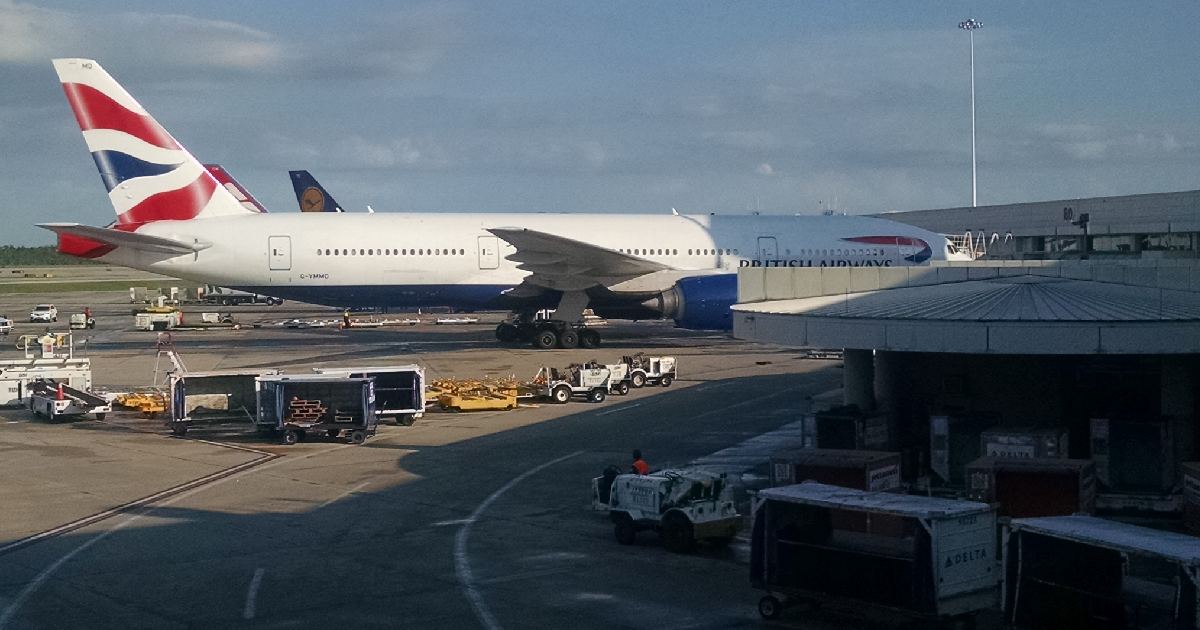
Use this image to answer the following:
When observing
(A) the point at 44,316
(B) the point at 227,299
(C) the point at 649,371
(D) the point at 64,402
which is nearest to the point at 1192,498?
(C) the point at 649,371

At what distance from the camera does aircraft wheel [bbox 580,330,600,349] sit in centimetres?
4997

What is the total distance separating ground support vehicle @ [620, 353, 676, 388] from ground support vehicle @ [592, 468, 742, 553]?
66.6ft

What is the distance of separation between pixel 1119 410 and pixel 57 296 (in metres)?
110

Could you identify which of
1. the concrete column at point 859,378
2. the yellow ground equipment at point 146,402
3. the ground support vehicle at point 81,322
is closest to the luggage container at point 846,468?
the concrete column at point 859,378

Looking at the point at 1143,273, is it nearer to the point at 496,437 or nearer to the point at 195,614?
the point at 496,437

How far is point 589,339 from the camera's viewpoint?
164ft

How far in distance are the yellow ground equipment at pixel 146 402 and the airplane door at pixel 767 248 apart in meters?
24.9

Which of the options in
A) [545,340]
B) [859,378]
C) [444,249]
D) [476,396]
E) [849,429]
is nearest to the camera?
[849,429]

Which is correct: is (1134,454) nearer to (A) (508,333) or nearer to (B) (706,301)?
(B) (706,301)

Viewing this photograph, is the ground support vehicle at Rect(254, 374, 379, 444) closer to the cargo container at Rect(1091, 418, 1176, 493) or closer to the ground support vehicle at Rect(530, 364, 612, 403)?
the ground support vehicle at Rect(530, 364, 612, 403)

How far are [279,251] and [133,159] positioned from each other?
6.39m

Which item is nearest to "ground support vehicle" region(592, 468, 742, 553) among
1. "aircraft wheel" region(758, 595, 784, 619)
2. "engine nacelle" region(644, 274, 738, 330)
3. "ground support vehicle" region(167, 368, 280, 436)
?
"aircraft wheel" region(758, 595, 784, 619)

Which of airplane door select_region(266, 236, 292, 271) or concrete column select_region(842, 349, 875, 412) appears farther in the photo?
airplane door select_region(266, 236, 292, 271)

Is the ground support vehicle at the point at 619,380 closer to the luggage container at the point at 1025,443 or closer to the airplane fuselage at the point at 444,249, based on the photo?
the airplane fuselage at the point at 444,249
